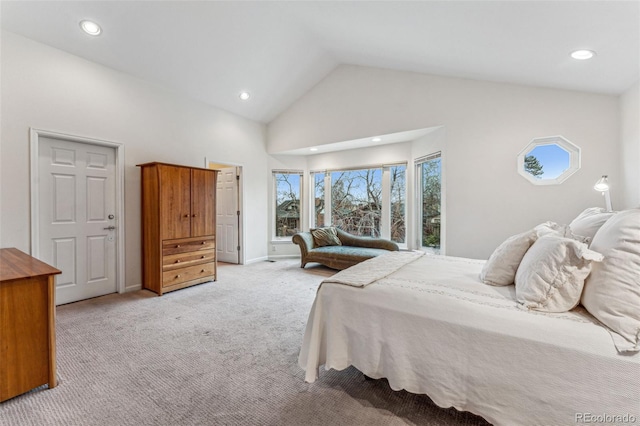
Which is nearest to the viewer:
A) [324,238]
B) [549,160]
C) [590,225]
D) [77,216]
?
[590,225]

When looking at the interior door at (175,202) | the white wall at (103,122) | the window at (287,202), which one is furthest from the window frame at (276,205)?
the interior door at (175,202)

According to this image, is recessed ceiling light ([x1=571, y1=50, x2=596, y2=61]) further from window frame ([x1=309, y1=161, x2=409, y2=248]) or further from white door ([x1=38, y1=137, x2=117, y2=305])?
white door ([x1=38, y1=137, x2=117, y2=305])

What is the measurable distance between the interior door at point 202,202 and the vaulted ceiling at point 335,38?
4.75 feet

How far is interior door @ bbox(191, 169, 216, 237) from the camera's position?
12.9ft

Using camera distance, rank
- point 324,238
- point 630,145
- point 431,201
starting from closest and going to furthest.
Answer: point 630,145, point 431,201, point 324,238

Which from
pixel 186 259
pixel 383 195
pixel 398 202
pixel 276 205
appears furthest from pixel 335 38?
pixel 186 259

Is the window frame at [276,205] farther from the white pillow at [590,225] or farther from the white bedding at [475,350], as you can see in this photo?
the white pillow at [590,225]

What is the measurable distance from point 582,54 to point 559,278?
213 centimetres

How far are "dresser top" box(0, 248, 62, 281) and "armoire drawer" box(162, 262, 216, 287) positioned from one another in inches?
59.6

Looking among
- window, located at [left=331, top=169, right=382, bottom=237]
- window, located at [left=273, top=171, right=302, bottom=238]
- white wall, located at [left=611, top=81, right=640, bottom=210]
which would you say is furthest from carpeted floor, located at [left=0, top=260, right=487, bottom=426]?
window, located at [left=273, top=171, right=302, bottom=238]

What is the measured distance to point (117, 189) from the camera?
3.60 metres

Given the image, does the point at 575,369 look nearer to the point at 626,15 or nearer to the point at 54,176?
the point at 626,15

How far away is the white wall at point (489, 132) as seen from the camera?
291 centimetres

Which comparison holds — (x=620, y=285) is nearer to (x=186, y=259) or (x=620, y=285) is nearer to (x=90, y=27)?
(x=186, y=259)
